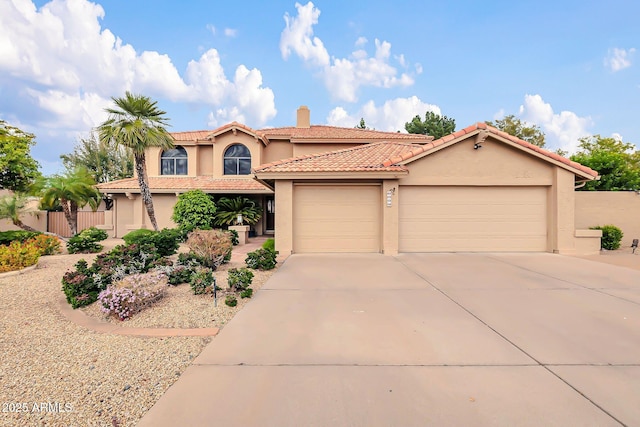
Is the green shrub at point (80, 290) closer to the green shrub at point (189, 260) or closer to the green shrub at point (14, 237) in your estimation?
the green shrub at point (189, 260)

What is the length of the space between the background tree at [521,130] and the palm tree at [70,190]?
32.7 m

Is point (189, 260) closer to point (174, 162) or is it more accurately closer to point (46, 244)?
point (46, 244)

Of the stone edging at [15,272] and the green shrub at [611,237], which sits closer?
the stone edging at [15,272]

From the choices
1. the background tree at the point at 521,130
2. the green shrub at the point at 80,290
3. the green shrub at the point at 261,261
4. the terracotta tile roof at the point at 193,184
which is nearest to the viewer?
the green shrub at the point at 80,290

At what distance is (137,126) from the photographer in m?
12.4

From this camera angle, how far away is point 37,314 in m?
4.93

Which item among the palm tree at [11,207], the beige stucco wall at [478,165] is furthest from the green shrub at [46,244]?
the beige stucco wall at [478,165]

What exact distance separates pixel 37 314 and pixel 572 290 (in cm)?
993

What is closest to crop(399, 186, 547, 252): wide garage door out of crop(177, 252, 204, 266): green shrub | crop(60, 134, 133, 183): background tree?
crop(177, 252, 204, 266): green shrub

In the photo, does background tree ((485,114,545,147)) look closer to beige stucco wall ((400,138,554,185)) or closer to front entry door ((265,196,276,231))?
beige stucco wall ((400,138,554,185))

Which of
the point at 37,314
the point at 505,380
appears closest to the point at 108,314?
the point at 37,314

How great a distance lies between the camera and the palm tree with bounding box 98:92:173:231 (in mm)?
12234

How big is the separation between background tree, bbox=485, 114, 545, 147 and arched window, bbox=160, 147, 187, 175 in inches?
1119

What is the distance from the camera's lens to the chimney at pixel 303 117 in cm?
1948
